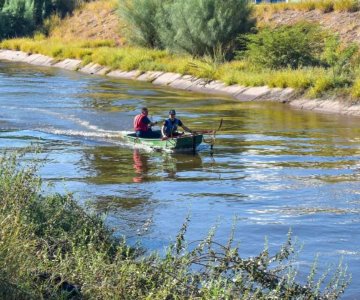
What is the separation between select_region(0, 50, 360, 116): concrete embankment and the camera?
31.3m

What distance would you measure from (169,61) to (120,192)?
27.6 m

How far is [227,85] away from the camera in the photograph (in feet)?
124

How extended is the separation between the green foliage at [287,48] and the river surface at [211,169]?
3.50m

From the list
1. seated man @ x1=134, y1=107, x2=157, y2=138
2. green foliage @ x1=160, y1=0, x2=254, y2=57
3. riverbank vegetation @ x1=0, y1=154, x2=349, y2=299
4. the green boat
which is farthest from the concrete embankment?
riverbank vegetation @ x1=0, y1=154, x2=349, y2=299

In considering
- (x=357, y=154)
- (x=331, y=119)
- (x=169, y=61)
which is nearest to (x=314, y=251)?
(x=357, y=154)

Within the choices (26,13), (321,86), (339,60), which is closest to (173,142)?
(321,86)

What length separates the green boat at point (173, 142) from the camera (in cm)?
2289

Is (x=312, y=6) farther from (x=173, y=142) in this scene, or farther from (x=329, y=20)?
(x=173, y=142)

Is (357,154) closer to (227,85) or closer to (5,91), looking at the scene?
(227,85)

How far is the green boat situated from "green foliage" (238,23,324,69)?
47.7ft

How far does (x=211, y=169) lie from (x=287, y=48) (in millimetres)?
17956

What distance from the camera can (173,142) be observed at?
2292 cm

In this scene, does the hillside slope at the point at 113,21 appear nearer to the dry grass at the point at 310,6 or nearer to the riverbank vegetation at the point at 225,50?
the dry grass at the point at 310,6

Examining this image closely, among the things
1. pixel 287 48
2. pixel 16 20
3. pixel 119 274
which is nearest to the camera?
pixel 119 274
